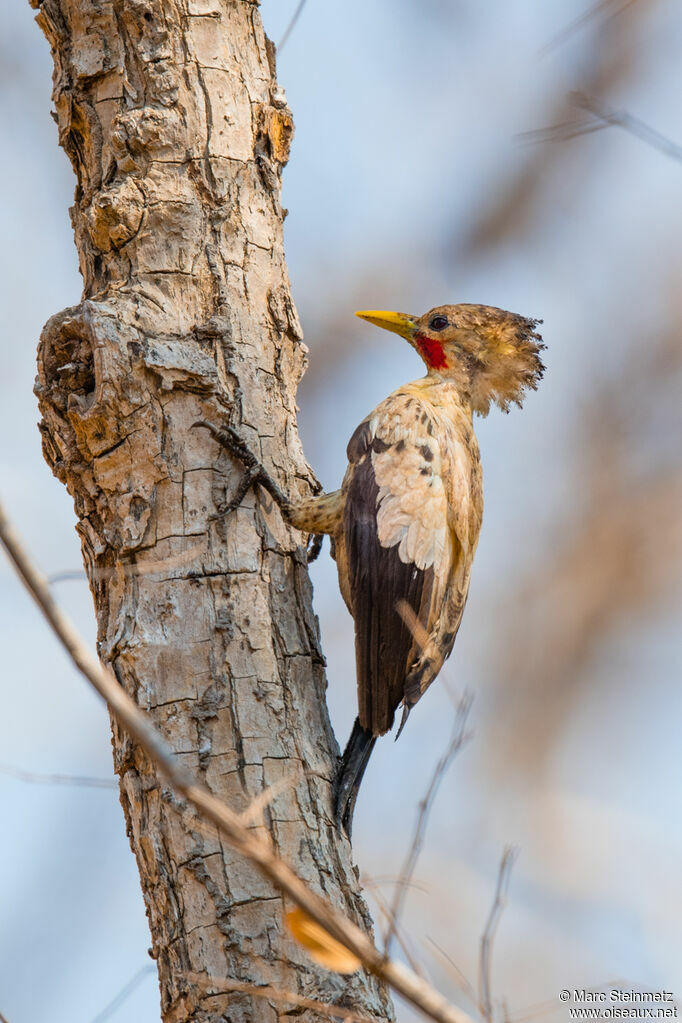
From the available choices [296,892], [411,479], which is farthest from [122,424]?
[296,892]

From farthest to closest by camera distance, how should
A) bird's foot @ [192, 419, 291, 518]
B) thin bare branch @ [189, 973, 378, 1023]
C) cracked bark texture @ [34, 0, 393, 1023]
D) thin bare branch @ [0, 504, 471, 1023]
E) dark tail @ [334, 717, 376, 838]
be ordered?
bird's foot @ [192, 419, 291, 518] → dark tail @ [334, 717, 376, 838] → cracked bark texture @ [34, 0, 393, 1023] → thin bare branch @ [189, 973, 378, 1023] → thin bare branch @ [0, 504, 471, 1023]

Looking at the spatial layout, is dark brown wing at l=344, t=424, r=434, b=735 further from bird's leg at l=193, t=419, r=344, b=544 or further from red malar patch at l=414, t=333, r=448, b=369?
red malar patch at l=414, t=333, r=448, b=369

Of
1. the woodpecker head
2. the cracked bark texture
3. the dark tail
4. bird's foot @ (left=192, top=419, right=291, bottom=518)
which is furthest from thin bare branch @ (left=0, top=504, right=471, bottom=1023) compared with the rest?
the woodpecker head

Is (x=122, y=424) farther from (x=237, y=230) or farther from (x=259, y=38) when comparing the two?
(x=259, y=38)

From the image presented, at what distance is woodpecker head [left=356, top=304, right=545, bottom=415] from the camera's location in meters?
4.06

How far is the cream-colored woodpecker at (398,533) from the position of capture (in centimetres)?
305

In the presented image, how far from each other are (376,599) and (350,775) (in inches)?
23.8

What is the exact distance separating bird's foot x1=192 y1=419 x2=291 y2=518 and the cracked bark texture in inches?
1.0

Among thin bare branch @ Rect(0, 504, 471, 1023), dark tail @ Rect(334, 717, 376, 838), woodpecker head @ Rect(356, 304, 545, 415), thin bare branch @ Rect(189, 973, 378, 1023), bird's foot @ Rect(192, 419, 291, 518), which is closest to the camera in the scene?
thin bare branch @ Rect(0, 504, 471, 1023)

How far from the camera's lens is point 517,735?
6555 mm

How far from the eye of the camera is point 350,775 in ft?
9.11

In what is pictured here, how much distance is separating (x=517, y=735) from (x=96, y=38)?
467cm

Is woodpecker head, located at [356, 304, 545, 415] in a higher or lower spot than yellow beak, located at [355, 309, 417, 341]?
lower

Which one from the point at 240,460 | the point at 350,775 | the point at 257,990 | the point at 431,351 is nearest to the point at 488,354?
the point at 431,351
